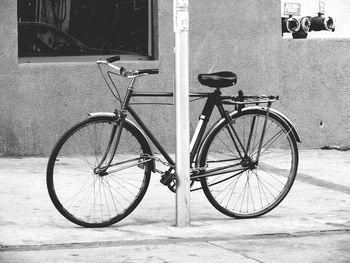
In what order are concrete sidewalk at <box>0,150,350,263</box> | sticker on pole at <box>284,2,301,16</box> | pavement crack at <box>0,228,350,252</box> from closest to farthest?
1. concrete sidewalk at <box>0,150,350,263</box>
2. pavement crack at <box>0,228,350,252</box>
3. sticker on pole at <box>284,2,301,16</box>

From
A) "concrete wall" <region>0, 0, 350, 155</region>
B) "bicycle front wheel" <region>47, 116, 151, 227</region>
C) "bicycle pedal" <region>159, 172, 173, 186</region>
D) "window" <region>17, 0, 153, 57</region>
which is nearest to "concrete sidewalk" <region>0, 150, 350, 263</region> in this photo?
"bicycle front wheel" <region>47, 116, 151, 227</region>

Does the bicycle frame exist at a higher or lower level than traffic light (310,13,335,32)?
lower

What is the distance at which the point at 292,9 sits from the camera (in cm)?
1189

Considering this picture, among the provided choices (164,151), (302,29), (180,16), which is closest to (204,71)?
(302,29)

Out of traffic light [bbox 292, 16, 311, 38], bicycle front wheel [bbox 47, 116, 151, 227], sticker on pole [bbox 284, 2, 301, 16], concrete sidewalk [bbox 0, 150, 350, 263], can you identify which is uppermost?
sticker on pole [bbox 284, 2, 301, 16]

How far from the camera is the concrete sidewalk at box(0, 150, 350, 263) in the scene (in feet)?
Result: 19.2

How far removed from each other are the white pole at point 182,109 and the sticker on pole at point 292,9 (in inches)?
210

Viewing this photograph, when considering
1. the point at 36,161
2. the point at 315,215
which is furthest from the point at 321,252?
the point at 36,161

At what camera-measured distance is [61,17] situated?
10.5 m

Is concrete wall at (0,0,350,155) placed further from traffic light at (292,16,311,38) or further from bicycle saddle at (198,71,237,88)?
bicycle saddle at (198,71,237,88)

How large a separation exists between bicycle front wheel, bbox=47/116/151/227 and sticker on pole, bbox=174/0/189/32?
766mm

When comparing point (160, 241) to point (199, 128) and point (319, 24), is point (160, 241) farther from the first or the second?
point (319, 24)

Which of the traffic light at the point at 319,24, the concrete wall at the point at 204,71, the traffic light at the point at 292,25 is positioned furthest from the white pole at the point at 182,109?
the traffic light at the point at 319,24

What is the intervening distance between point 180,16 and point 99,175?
4.09 ft
